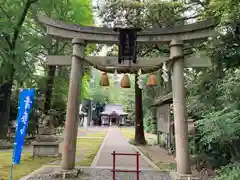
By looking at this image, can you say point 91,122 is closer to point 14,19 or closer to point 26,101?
point 14,19

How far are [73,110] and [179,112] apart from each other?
3053 millimetres

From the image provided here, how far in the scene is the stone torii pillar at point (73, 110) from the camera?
734 centimetres

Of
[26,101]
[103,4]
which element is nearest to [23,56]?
[103,4]

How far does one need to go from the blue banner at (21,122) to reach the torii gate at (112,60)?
1345 millimetres

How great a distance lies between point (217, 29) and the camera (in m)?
8.78

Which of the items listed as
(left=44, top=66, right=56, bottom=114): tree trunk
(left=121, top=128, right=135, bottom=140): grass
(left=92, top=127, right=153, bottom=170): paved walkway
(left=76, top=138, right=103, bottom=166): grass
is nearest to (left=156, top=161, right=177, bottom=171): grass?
(left=92, top=127, right=153, bottom=170): paved walkway

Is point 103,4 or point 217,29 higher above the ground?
point 103,4

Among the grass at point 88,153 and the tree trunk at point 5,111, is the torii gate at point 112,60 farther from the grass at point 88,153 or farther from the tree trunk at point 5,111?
the tree trunk at point 5,111

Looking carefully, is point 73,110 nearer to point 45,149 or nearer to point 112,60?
point 112,60

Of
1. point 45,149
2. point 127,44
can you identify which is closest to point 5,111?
point 45,149

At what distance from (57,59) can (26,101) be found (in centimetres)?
204

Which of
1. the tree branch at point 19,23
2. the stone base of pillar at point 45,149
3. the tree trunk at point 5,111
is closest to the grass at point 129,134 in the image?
the tree trunk at point 5,111

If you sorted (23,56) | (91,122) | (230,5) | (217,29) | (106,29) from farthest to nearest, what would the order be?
(91,122), (23,56), (217,29), (106,29), (230,5)

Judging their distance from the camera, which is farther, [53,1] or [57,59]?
[53,1]
